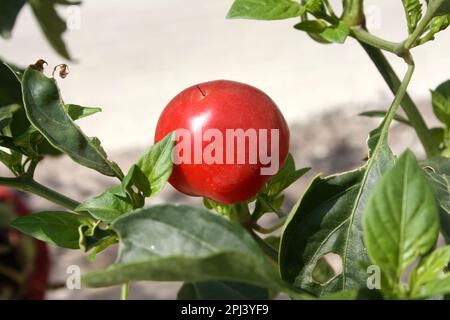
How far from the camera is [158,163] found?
0.59 meters

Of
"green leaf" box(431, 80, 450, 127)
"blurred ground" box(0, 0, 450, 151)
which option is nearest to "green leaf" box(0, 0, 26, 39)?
"green leaf" box(431, 80, 450, 127)

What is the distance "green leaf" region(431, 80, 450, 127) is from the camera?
0.84 metres

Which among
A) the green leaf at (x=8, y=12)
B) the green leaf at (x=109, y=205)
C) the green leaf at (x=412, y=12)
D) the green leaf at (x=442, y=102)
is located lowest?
the green leaf at (x=109, y=205)

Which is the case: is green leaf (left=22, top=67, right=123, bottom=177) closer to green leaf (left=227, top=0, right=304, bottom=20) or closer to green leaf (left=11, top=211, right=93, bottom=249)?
green leaf (left=11, top=211, right=93, bottom=249)

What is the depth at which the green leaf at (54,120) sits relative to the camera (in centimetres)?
57

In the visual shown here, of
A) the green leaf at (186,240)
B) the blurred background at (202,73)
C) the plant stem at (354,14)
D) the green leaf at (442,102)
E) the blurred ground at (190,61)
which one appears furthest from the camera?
→ the blurred ground at (190,61)

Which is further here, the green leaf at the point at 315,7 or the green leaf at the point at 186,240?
the green leaf at the point at 315,7

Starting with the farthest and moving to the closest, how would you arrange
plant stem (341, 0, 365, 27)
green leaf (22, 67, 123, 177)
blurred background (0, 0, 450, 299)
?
blurred background (0, 0, 450, 299) → plant stem (341, 0, 365, 27) → green leaf (22, 67, 123, 177)

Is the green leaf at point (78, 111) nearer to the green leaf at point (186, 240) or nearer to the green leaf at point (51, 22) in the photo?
the green leaf at point (186, 240)

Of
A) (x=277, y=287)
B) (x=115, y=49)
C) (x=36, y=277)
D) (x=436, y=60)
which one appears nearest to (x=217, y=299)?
(x=277, y=287)

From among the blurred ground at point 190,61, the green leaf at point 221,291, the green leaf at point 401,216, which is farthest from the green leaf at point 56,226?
the blurred ground at point 190,61

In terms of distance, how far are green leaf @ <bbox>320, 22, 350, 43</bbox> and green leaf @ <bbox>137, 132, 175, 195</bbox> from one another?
0.17 m

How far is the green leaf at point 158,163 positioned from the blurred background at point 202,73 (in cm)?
190

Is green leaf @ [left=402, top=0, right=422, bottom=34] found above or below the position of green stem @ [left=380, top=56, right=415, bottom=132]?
above
